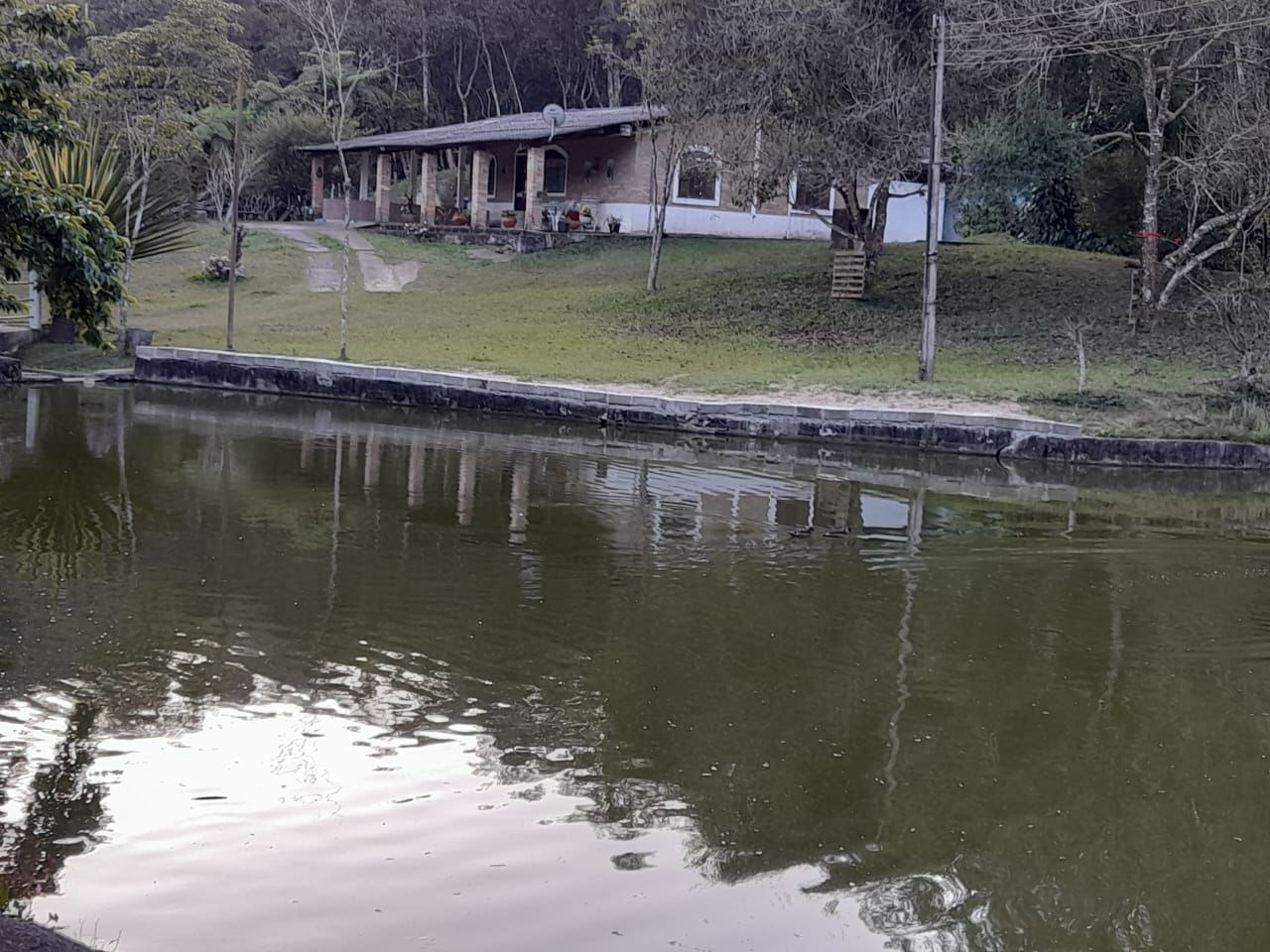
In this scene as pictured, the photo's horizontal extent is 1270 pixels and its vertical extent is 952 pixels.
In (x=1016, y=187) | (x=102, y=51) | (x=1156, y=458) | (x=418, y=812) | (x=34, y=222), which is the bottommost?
(x=418, y=812)

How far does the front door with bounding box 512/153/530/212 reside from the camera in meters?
42.4

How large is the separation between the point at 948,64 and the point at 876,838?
20.4 meters

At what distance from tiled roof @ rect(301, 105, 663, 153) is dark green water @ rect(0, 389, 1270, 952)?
2280 cm

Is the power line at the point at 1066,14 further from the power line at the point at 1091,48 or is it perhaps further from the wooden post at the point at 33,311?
the wooden post at the point at 33,311

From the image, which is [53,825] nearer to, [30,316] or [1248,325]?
[1248,325]

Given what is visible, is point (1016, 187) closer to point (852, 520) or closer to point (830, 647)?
point (852, 520)

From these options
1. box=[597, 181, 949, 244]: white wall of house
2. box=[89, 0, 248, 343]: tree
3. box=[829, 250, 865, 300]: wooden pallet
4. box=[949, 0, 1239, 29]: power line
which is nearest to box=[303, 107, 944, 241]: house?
box=[597, 181, 949, 244]: white wall of house

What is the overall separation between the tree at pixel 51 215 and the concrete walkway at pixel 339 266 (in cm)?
2138

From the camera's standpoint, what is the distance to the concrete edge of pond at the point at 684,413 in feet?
56.8

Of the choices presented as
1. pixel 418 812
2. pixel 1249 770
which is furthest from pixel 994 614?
pixel 418 812

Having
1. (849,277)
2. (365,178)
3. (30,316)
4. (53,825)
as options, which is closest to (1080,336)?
(849,277)

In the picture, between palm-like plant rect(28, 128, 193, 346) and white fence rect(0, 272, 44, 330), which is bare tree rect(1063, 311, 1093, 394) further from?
white fence rect(0, 272, 44, 330)

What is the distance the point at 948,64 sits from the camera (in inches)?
936

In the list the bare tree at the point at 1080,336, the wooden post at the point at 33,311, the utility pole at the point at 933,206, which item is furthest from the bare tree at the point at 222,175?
the bare tree at the point at 1080,336
